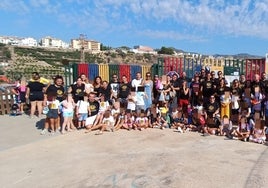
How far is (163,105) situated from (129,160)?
12.3ft

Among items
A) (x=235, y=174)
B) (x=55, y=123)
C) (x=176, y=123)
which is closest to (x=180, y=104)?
(x=176, y=123)

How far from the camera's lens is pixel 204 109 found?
10109 millimetres

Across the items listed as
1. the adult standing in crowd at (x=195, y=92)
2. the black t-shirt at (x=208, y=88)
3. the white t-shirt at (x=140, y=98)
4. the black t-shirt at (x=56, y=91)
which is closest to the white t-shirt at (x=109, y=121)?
the white t-shirt at (x=140, y=98)

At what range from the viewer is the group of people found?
383 inches

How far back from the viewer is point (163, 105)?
10828 millimetres

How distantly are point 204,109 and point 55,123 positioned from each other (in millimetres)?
4263

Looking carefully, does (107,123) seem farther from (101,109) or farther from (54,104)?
(54,104)

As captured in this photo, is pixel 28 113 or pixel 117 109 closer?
pixel 117 109

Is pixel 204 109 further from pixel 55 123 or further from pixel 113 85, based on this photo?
pixel 55 123

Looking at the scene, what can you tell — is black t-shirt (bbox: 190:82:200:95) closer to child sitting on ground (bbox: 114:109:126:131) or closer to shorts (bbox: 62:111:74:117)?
child sitting on ground (bbox: 114:109:126:131)

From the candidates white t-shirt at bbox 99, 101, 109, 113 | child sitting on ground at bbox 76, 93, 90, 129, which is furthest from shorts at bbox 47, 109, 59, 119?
white t-shirt at bbox 99, 101, 109, 113

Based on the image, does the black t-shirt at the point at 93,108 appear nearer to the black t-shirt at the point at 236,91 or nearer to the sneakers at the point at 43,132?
the sneakers at the point at 43,132

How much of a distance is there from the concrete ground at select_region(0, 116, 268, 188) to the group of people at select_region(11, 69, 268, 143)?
45cm

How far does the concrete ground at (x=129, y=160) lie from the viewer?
6.12m
